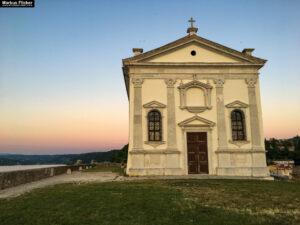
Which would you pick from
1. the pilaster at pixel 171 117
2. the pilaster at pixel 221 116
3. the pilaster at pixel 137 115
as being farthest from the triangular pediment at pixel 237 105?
the pilaster at pixel 137 115

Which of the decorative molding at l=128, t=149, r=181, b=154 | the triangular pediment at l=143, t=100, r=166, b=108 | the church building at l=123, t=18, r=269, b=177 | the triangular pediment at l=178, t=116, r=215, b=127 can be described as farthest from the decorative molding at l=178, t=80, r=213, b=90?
the decorative molding at l=128, t=149, r=181, b=154

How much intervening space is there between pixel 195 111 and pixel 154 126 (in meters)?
3.14

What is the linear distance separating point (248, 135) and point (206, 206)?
11.0m

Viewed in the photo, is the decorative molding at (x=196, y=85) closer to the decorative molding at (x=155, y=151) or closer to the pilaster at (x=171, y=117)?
the pilaster at (x=171, y=117)

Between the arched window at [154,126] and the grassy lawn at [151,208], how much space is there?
7.57 metres

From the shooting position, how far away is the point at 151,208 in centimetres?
625

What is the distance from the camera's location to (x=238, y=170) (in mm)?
15273

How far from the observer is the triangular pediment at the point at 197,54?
16.7m

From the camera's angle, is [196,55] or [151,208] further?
[196,55]

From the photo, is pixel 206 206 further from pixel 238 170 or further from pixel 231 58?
pixel 231 58

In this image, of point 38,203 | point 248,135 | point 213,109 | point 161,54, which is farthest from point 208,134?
point 38,203

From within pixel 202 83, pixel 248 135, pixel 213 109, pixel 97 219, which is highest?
pixel 202 83

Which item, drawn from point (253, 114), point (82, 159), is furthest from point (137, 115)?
point (82, 159)

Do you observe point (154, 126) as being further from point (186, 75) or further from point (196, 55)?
point (196, 55)
